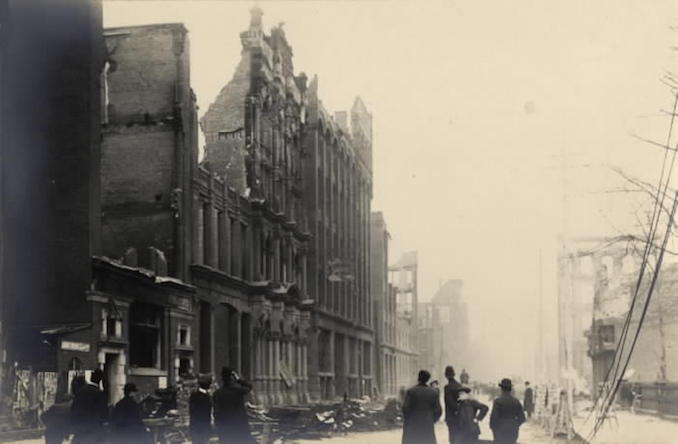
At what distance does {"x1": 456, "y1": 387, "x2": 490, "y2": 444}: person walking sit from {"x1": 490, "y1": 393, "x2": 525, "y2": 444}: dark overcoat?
0.27 metres

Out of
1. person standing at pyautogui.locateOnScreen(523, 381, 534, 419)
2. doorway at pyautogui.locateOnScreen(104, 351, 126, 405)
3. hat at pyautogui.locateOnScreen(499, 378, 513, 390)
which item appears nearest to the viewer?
hat at pyautogui.locateOnScreen(499, 378, 513, 390)

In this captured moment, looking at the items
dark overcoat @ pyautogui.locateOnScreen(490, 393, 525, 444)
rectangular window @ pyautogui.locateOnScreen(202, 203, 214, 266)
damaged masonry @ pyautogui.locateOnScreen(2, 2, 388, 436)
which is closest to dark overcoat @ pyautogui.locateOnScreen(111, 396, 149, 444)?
damaged masonry @ pyautogui.locateOnScreen(2, 2, 388, 436)

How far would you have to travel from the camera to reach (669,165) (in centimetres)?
1947

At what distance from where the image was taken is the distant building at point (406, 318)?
22.1 metres

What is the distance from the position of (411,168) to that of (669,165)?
15.3ft

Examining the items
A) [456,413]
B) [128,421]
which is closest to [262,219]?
[128,421]

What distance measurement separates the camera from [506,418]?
1633cm

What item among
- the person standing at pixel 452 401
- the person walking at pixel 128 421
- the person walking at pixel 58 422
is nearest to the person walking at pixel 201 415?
the person walking at pixel 128 421

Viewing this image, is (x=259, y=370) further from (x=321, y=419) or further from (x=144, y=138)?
(x=144, y=138)

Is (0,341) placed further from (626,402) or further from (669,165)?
(626,402)

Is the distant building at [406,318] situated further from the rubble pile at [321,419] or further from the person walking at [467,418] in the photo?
the person walking at [467,418]

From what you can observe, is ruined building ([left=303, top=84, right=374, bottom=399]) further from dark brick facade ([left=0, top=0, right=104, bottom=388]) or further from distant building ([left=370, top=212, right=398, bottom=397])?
dark brick facade ([left=0, top=0, right=104, bottom=388])

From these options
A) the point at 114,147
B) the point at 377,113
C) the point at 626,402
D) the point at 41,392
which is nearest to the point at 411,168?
the point at 377,113

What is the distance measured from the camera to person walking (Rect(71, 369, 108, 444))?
1716 cm
